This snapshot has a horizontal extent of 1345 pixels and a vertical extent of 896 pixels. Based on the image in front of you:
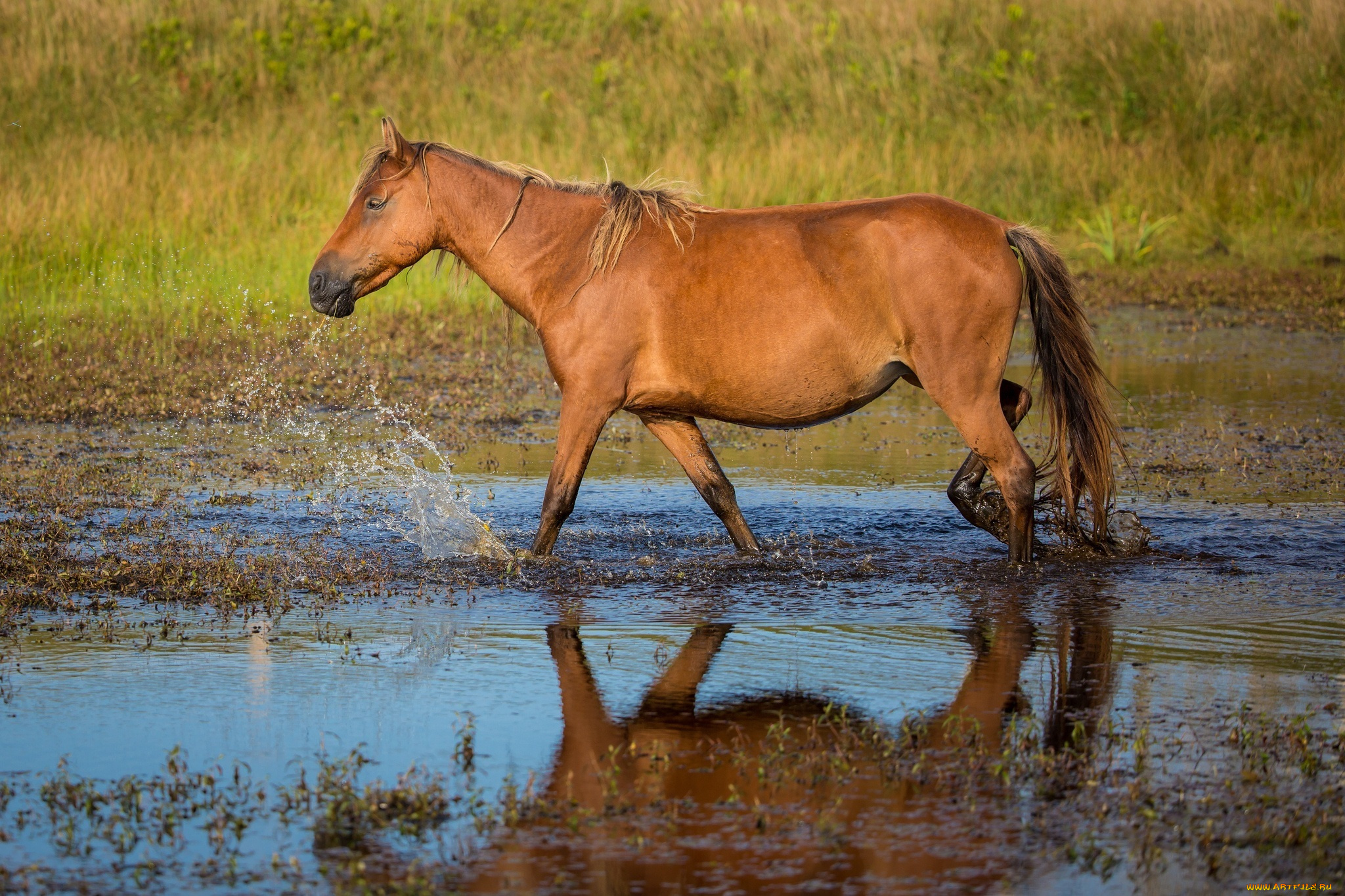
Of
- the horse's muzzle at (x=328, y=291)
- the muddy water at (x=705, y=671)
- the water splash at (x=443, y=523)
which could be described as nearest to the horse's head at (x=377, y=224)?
the horse's muzzle at (x=328, y=291)

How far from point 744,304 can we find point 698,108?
1142 cm

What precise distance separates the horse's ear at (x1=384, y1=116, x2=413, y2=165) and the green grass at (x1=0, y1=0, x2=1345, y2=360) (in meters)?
6.65

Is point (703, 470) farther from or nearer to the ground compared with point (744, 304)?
nearer to the ground

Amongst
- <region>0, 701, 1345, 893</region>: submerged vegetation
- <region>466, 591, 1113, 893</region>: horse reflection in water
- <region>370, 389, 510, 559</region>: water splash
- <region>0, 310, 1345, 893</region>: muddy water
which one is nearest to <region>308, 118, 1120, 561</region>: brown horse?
<region>370, 389, 510, 559</region>: water splash

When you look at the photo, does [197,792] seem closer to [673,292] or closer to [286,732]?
[286,732]

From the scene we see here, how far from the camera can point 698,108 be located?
1725 cm

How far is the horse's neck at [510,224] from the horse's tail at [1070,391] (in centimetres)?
190

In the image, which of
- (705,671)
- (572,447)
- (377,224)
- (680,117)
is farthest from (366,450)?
(680,117)

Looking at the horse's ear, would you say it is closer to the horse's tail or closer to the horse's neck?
the horse's neck

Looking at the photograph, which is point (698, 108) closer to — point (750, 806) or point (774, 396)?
point (774, 396)

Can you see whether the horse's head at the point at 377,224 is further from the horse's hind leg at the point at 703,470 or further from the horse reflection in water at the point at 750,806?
the horse reflection in water at the point at 750,806

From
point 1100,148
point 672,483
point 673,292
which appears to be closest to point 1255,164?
point 1100,148

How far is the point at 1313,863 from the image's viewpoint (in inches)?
137

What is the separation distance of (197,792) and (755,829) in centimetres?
144
